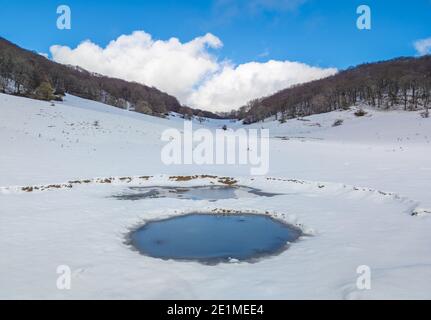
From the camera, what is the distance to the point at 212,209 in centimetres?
1469

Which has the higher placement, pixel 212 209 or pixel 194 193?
pixel 194 193

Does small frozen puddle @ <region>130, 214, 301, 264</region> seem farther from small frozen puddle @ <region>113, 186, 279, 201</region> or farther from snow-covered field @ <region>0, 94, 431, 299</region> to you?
small frozen puddle @ <region>113, 186, 279, 201</region>

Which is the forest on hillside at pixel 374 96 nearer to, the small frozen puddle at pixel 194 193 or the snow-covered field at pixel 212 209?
the snow-covered field at pixel 212 209

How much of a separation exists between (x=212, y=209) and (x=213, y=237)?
11.5ft

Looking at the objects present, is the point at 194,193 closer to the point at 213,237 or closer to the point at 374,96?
the point at 213,237

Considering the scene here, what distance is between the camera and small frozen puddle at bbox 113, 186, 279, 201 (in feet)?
56.2

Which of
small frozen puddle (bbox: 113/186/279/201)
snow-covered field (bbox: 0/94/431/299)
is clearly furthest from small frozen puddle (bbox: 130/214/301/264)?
small frozen puddle (bbox: 113/186/279/201)

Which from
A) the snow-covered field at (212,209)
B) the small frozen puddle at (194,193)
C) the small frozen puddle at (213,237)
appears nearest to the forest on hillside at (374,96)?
the snow-covered field at (212,209)

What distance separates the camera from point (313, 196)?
16.9 metres

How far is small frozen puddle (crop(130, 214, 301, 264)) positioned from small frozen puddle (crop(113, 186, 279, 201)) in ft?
11.5

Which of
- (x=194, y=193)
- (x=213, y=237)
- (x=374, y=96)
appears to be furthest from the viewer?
(x=374, y=96)

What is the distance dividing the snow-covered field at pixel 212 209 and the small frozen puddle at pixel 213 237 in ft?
1.69

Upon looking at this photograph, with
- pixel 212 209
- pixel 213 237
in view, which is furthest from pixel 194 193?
pixel 213 237

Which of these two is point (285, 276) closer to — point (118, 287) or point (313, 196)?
point (118, 287)
